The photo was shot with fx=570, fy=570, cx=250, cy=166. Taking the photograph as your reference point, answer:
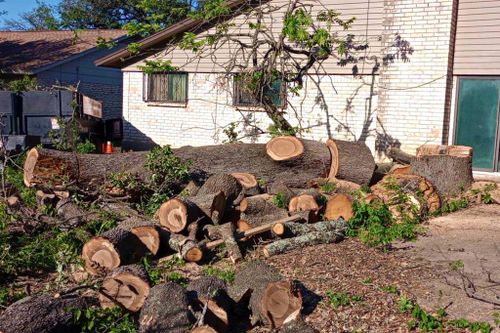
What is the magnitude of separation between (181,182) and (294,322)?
4358mm

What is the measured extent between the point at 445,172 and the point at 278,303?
18.1 ft

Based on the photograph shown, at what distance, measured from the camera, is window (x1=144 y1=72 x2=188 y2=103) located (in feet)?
54.1

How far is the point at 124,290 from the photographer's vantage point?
5.22 metres

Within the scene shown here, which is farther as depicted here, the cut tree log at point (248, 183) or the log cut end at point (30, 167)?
the cut tree log at point (248, 183)

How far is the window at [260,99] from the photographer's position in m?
12.6

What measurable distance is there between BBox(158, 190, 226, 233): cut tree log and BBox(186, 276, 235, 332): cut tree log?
1.73 meters

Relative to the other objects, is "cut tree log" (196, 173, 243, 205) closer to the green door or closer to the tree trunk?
the tree trunk

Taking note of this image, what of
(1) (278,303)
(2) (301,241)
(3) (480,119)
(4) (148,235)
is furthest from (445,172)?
(1) (278,303)

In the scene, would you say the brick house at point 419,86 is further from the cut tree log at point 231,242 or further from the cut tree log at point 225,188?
the cut tree log at point 231,242

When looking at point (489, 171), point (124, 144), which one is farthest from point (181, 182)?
point (124, 144)

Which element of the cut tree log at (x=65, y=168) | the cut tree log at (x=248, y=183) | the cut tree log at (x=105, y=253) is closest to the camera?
the cut tree log at (x=105, y=253)

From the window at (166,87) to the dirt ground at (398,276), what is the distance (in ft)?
33.0

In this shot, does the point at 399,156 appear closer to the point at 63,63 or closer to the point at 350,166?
the point at 350,166

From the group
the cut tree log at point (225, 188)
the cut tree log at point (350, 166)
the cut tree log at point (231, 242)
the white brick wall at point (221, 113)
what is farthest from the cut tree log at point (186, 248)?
the white brick wall at point (221, 113)
